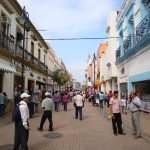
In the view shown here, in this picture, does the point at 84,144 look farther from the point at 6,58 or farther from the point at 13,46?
the point at 13,46

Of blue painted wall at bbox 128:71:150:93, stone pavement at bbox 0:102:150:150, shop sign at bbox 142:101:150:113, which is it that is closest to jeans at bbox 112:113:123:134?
stone pavement at bbox 0:102:150:150

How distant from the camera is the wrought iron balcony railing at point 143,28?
15.1m

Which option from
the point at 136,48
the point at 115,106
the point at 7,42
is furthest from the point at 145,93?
the point at 7,42

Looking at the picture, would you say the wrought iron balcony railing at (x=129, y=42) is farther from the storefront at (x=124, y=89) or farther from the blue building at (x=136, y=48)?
the storefront at (x=124, y=89)

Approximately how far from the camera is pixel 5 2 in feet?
62.5

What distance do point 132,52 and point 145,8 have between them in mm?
3419

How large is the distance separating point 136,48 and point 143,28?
79.0 inches

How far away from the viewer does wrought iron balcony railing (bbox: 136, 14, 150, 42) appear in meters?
15.1

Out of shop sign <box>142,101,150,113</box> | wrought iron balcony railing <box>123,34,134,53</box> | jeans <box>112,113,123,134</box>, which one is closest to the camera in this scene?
jeans <box>112,113,123,134</box>

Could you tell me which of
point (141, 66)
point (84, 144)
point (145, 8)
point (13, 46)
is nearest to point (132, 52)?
point (141, 66)

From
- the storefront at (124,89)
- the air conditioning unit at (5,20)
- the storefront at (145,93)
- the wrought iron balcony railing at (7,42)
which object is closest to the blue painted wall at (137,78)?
the storefront at (145,93)

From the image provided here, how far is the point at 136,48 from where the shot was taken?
17625mm

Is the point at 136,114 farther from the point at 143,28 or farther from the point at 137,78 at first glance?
the point at 137,78

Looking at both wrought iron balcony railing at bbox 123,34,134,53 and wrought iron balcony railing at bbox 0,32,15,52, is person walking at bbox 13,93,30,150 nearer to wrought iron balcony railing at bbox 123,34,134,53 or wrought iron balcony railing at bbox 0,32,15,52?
wrought iron balcony railing at bbox 0,32,15,52
